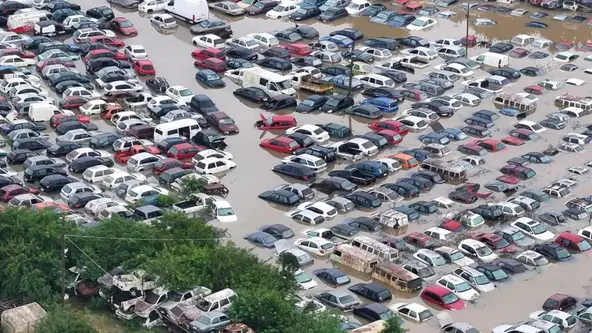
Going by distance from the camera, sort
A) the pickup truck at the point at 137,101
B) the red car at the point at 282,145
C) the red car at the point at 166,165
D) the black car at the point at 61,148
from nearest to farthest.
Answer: the red car at the point at 166,165
the black car at the point at 61,148
the red car at the point at 282,145
the pickup truck at the point at 137,101

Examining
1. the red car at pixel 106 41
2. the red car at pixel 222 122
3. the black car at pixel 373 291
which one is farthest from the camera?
the red car at pixel 106 41

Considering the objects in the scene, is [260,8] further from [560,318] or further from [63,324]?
[63,324]

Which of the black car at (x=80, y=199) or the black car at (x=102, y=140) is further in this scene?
the black car at (x=102, y=140)

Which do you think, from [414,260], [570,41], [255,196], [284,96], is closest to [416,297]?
[414,260]

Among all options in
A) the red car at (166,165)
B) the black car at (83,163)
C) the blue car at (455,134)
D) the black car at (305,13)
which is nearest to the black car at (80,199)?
the black car at (83,163)

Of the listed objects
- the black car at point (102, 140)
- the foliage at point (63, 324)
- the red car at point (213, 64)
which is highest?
the foliage at point (63, 324)

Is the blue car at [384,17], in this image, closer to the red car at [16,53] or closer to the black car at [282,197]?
the red car at [16,53]

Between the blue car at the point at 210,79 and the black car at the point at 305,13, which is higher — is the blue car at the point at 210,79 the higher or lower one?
the higher one

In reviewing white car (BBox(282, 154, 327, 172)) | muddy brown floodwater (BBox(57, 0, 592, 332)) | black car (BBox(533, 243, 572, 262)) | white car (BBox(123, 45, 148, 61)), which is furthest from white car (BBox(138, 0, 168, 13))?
black car (BBox(533, 243, 572, 262))
